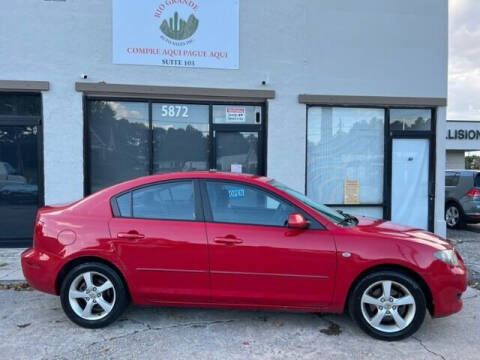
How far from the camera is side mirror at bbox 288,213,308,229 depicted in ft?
12.5

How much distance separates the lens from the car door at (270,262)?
12.6 ft

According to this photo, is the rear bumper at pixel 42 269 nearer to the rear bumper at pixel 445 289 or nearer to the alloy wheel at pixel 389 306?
the alloy wheel at pixel 389 306

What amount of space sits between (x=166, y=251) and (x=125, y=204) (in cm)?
69

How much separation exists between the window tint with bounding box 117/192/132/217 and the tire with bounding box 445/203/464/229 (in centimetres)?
925

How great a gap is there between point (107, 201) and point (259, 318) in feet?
6.77

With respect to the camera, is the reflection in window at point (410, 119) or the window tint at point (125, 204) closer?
the window tint at point (125, 204)

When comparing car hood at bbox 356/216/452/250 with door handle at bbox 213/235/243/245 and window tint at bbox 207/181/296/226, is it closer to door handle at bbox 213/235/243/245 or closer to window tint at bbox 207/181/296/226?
window tint at bbox 207/181/296/226

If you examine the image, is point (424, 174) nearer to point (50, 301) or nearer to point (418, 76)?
point (418, 76)

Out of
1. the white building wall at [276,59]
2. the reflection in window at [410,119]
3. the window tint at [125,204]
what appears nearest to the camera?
the window tint at [125,204]

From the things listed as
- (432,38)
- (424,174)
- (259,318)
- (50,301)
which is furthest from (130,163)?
(432,38)

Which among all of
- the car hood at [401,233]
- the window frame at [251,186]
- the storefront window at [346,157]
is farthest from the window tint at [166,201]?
the storefront window at [346,157]

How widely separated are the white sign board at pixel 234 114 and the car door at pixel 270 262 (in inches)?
170

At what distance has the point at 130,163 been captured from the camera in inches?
311

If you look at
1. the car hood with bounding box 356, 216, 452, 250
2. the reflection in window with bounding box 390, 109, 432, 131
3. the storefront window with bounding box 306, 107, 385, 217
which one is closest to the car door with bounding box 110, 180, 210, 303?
the car hood with bounding box 356, 216, 452, 250
